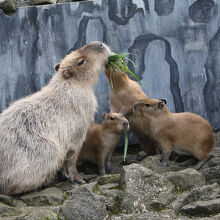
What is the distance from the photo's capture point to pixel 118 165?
7.10 m

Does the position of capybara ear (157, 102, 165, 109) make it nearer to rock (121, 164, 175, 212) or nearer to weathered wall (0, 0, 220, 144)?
weathered wall (0, 0, 220, 144)

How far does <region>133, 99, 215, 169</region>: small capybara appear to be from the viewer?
641 centimetres

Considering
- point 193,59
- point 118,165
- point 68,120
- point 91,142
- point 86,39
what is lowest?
point 118,165

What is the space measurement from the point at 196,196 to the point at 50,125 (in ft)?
6.53

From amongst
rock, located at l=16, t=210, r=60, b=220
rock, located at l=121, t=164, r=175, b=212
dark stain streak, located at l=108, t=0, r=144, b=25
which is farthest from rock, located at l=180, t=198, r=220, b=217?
dark stain streak, located at l=108, t=0, r=144, b=25

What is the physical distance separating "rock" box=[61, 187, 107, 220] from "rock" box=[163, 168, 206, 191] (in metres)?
1.07

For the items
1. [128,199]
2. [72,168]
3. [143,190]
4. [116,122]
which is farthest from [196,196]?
[116,122]

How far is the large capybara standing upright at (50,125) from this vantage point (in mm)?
5352

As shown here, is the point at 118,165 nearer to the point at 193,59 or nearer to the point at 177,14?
the point at 193,59

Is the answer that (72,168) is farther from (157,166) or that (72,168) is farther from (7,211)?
(7,211)

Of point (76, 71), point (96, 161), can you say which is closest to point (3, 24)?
point (76, 71)

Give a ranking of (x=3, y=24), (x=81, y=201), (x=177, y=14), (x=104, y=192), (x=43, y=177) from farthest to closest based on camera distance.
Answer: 1. (x=177, y=14)
2. (x=3, y=24)
3. (x=43, y=177)
4. (x=104, y=192)
5. (x=81, y=201)

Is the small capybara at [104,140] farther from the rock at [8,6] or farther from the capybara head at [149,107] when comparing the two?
the rock at [8,6]

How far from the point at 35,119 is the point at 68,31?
204 centimetres
